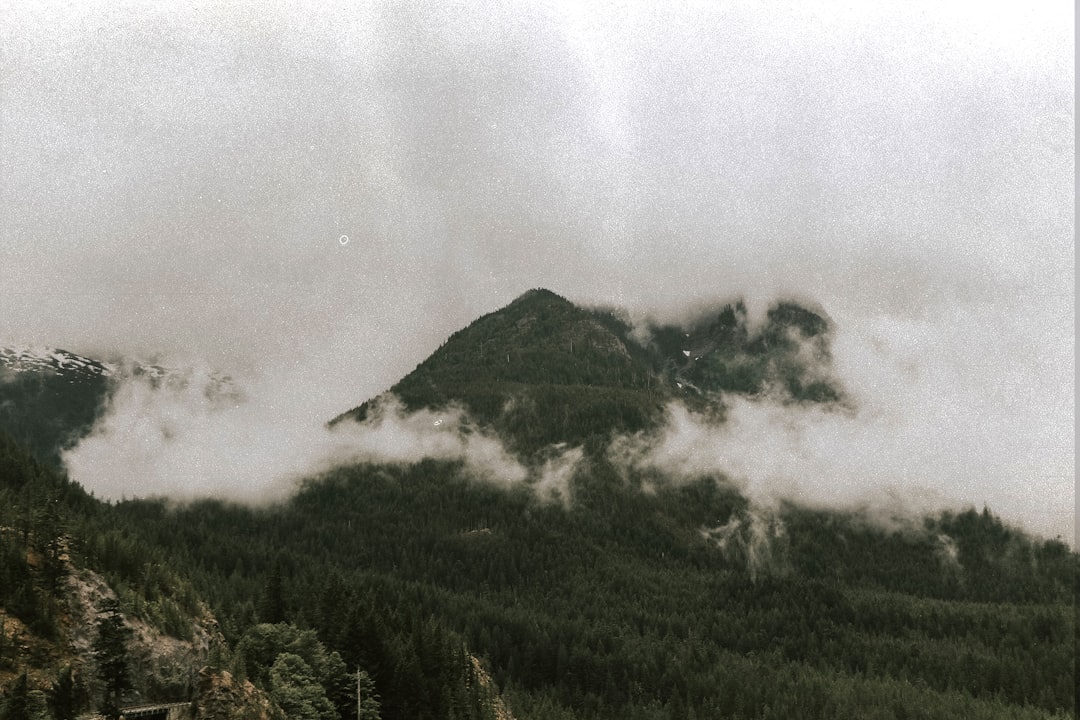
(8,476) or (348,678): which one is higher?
(8,476)

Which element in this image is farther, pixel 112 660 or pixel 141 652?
pixel 141 652

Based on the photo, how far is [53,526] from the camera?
8594cm

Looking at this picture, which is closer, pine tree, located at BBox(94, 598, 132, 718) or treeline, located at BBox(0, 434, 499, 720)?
pine tree, located at BBox(94, 598, 132, 718)

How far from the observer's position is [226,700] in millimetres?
68250

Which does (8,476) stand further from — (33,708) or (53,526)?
(33,708)

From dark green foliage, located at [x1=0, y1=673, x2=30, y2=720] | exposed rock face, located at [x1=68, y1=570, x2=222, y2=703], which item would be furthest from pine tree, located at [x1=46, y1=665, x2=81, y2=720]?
exposed rock face, located at [x1=68, y1=570, x2=222, y2=703]

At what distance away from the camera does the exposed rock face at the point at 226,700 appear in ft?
221

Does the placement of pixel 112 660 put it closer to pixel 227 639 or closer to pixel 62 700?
pixel 62 700

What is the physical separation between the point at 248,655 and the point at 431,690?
23.1 metres

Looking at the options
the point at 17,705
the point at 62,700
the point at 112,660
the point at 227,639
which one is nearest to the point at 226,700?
the point at 112,660

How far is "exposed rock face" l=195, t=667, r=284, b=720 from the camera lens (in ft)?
221

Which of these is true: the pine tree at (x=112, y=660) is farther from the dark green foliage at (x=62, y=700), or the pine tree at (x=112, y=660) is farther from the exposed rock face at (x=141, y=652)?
the dark green foliage at (x=62, y=700)

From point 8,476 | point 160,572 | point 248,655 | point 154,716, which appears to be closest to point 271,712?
point 154,716

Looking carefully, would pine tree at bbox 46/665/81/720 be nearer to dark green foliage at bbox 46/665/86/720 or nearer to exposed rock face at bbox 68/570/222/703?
dark green foliage at bbox 46/665/86/720
